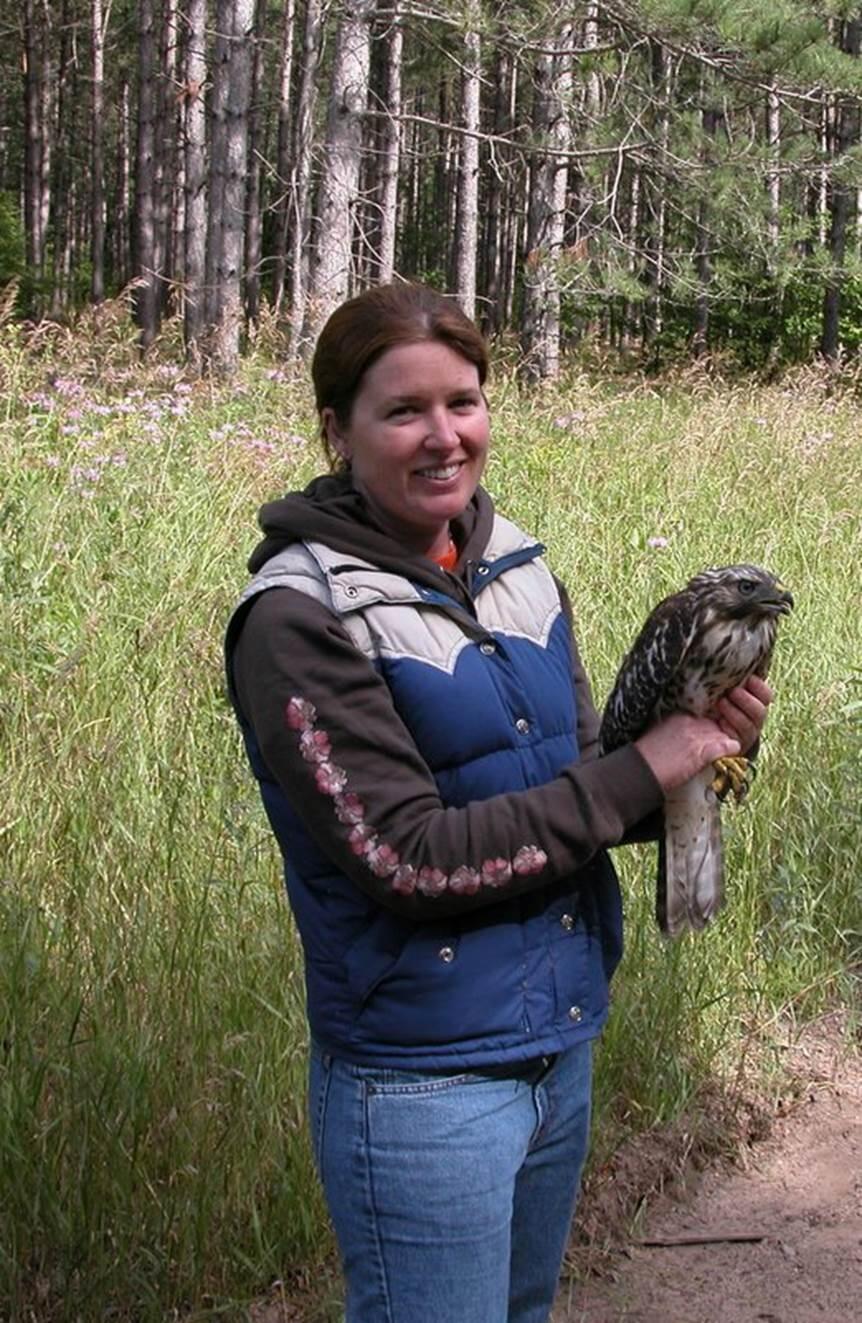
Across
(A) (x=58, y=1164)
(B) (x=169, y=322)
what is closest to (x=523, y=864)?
(A) (x=58, y=1164)

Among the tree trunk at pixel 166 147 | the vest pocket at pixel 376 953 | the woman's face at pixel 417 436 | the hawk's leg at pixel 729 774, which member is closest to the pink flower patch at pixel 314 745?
the vest pocket at pixel 376 953

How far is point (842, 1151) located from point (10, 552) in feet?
10.4

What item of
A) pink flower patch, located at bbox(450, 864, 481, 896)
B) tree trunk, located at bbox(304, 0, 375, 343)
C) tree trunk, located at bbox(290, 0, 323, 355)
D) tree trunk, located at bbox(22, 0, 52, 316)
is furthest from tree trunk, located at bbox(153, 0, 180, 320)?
pink flower patch, located at bbox(450, 864, 481, 896)

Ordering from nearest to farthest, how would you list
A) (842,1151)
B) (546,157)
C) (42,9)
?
1. (842,1151)
2. (546,157)
3. (42,9)

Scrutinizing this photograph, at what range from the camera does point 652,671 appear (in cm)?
200

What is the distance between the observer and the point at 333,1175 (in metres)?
1.88

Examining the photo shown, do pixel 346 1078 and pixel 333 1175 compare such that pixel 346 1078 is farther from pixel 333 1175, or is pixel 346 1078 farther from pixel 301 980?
pixel 301 980

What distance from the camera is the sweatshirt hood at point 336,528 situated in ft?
6.10

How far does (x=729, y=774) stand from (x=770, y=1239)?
1943 mm

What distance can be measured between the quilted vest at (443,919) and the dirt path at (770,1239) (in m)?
1.64

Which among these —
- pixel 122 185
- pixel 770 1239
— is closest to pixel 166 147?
pixel 122 185

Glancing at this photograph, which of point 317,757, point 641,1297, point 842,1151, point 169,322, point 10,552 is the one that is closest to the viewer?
point 317,757

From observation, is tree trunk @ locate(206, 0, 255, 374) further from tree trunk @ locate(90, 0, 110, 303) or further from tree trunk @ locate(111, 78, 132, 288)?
tree trunk @ locate(111, 78, 132, 288)

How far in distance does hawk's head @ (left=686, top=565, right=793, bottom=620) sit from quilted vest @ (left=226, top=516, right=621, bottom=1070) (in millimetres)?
246
